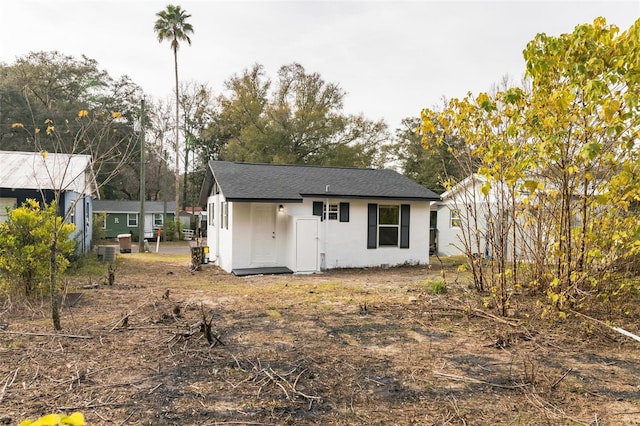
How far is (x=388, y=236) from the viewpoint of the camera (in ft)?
43.4

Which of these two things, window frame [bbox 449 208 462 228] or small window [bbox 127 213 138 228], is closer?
window frame [bbox 449 208 462 228]

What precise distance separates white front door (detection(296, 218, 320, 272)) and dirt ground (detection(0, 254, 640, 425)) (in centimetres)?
458

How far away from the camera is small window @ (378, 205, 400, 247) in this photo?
13.1 metres

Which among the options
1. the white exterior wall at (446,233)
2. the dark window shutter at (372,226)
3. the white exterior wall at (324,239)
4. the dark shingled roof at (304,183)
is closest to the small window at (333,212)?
the white exterior wall at (324,239)

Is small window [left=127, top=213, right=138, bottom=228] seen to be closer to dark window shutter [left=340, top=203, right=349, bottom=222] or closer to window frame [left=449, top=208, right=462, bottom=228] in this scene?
dark window shutter [left=340, top=203, right=349, bottom=222]

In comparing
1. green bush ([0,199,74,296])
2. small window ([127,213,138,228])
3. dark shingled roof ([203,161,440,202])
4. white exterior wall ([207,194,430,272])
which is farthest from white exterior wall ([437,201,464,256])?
small window ([127,213,138,228])

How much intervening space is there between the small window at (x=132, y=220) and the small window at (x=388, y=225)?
823 inches

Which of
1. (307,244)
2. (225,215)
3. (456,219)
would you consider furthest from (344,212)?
(456,219)

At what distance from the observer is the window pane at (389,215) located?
1316 cm

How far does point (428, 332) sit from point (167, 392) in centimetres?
349

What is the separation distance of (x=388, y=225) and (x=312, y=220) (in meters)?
3.00

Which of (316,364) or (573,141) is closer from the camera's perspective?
(316,364)

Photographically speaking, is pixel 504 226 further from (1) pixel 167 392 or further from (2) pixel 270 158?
(2) pixel 270 158

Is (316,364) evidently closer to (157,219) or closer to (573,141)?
(573,141)
